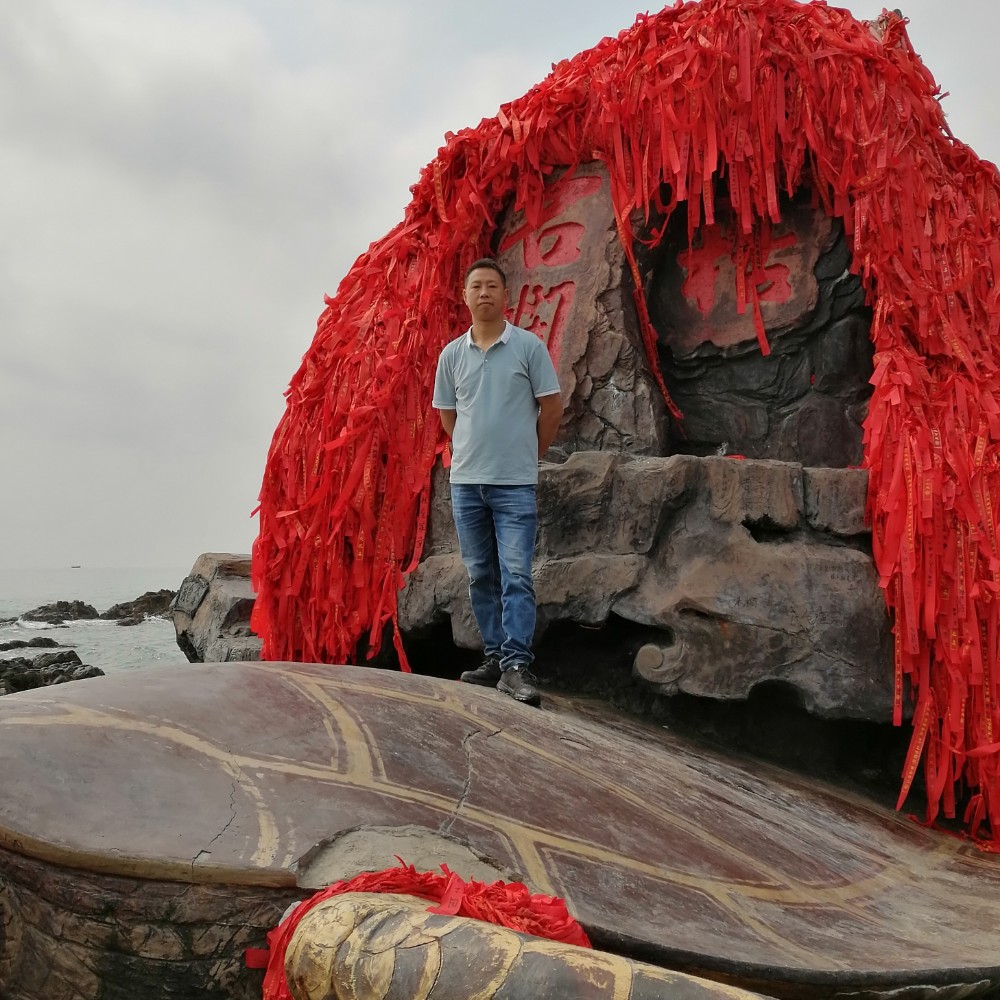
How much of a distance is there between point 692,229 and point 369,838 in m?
2.79

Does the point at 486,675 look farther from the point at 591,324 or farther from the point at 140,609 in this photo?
the point at 140,609

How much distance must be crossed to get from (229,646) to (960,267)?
3.34 metres

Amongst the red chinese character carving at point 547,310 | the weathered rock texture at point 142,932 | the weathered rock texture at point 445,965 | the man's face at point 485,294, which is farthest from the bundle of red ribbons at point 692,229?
the weathered rock texture at point 445,965

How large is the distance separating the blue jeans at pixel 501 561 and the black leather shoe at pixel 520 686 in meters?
0.03

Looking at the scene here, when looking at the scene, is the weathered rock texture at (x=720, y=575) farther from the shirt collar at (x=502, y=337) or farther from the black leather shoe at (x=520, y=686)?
the shirt collar at (x=502, y=337)

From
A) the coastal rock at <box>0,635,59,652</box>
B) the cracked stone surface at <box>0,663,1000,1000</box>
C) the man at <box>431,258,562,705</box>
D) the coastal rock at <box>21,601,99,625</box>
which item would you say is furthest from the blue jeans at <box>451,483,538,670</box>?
the coastal rock at <box>21,601,99,625</box>

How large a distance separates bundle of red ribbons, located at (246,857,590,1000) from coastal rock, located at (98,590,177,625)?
11.6 m

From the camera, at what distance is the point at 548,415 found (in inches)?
109

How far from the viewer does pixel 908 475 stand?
2.71 m

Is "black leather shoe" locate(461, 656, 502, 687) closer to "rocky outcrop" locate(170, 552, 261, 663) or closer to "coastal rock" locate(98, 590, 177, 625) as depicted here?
"rocky outcrop" locate(170, 552, 261, 663)

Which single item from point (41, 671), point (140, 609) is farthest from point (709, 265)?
point (140, 609)

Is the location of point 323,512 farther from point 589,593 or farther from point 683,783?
point 683,783

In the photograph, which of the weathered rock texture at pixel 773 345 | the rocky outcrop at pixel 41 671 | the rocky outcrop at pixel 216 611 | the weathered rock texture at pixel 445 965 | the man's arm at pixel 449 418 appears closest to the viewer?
the weathered rock texture at pixel 445 965

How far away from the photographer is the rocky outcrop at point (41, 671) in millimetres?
5617
